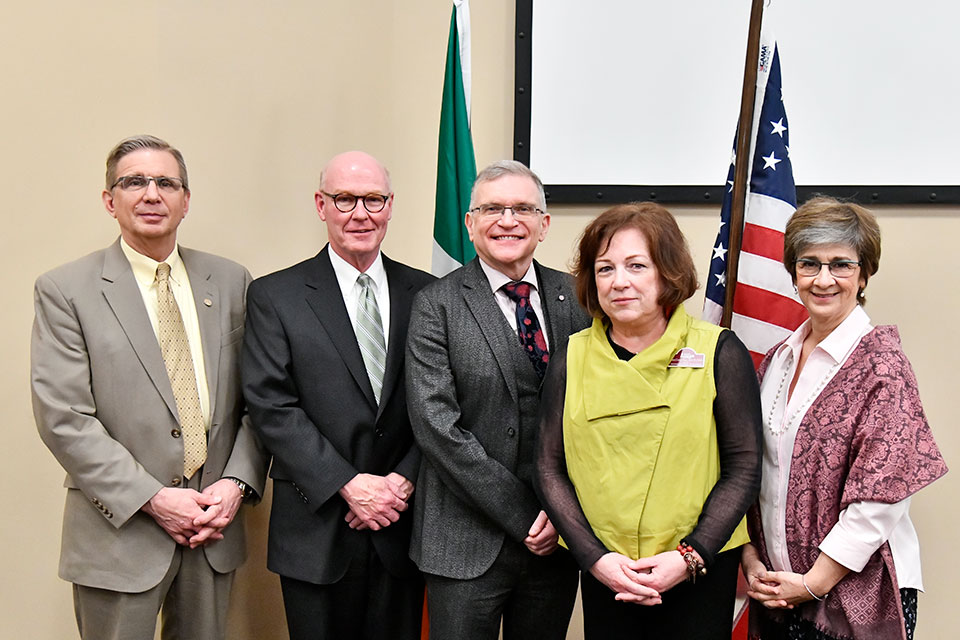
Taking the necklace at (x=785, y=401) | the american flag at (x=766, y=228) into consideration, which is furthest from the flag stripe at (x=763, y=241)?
A: the necklace at (x=785, y=401)

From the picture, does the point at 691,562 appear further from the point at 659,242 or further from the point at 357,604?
the point at 357,604

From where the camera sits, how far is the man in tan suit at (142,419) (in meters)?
2.10

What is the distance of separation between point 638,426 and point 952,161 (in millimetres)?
1835

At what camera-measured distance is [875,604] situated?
1776 millimetres

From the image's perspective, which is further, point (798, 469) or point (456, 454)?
point (456, 454)

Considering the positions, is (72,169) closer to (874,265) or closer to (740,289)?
(740,289)

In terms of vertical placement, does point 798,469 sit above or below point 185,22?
below

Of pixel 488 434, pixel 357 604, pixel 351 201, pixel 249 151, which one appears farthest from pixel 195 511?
pixel 249 151

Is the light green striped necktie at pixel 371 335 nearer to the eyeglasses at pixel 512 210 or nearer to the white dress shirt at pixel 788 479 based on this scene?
the eyeglasses at pixel 512 210

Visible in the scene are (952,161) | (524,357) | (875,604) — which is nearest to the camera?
(875,604)

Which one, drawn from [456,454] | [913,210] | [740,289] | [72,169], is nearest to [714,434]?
[456,454]

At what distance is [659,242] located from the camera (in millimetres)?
1856

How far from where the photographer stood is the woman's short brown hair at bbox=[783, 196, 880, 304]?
188cm

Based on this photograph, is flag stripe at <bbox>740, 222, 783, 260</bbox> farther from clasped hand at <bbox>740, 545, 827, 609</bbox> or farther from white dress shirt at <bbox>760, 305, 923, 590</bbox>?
clasped hand at <bbox>740, 545, 827, 609</bbox>
